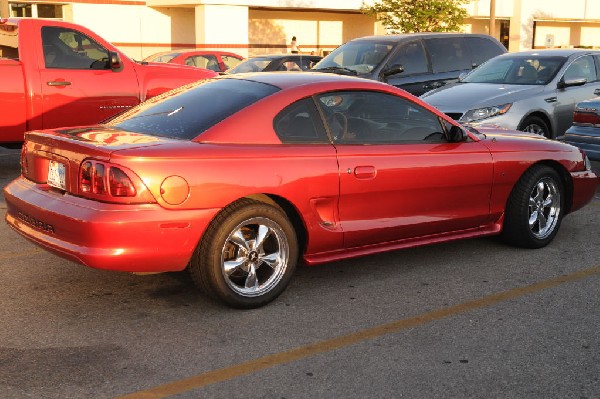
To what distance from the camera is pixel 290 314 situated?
5387mm

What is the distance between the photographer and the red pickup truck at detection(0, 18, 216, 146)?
10.2 metres

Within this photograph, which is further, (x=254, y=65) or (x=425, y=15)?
(x=425, y=15)

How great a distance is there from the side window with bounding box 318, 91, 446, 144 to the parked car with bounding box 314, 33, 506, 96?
7.37m

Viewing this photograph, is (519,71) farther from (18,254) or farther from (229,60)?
(229,60)

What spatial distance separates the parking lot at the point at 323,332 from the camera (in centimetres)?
430

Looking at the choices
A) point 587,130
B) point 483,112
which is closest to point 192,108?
point 587,130

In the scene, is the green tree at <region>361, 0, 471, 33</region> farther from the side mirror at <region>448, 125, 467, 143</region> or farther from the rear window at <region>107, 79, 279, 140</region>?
the rear window at <region>107, 79, 279, 140</region>

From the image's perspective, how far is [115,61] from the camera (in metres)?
10.9

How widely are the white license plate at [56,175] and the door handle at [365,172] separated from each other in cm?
192

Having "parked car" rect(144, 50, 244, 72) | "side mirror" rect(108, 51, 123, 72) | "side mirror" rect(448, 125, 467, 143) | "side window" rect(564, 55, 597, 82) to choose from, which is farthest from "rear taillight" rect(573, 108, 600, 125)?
"parked car" rect(144, 50, 244, 72)

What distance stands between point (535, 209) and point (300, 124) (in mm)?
2437

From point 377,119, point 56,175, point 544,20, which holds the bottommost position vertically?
point 56,175

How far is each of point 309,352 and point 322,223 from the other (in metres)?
1.21

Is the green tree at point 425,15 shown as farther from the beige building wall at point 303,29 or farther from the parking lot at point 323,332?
the parking lot at point 323,332
